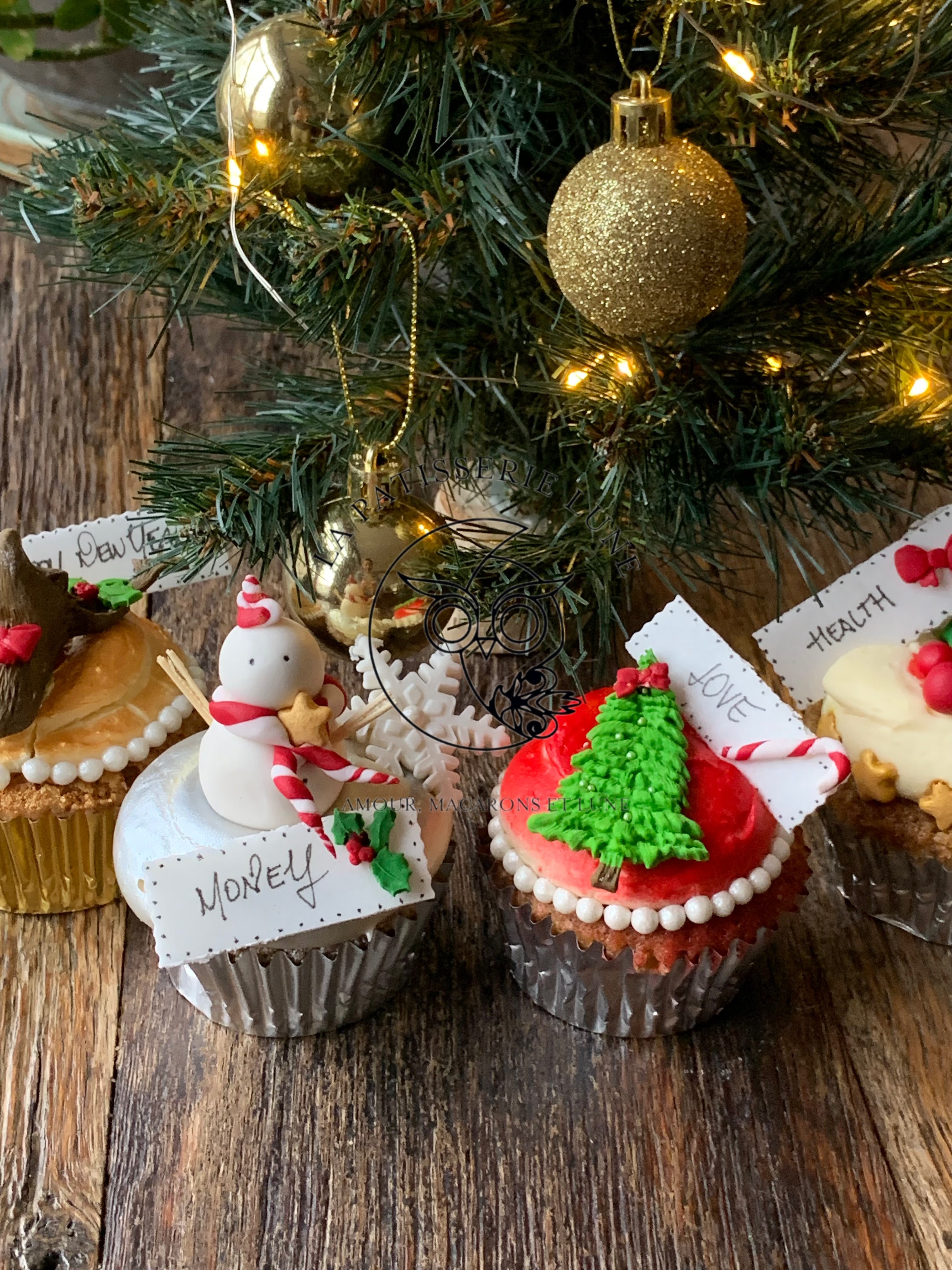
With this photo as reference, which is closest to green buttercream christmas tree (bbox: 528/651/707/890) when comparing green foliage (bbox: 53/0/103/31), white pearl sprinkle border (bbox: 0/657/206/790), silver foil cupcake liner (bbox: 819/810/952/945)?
silver foil cupcake liner (bbox: 819/810/952/945)

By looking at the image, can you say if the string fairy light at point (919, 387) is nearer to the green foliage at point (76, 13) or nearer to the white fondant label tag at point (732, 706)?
the white fondant label tag at point (732, 706)

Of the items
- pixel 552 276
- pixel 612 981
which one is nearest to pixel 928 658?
pixel 612 981

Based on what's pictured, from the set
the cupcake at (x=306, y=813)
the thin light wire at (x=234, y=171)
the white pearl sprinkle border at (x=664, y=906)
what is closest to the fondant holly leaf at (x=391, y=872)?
the cupcake at (x=306, y=813)

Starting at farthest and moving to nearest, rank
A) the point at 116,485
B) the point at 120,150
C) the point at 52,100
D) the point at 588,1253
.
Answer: the point at 52,100, the point at 116,485, the point at 120,150, the point at 588,1253

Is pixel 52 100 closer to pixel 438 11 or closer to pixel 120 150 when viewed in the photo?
pixel 120 150

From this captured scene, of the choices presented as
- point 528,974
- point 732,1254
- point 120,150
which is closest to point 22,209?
point 120,150

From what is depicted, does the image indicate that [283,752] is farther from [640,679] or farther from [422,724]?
[640,679]
